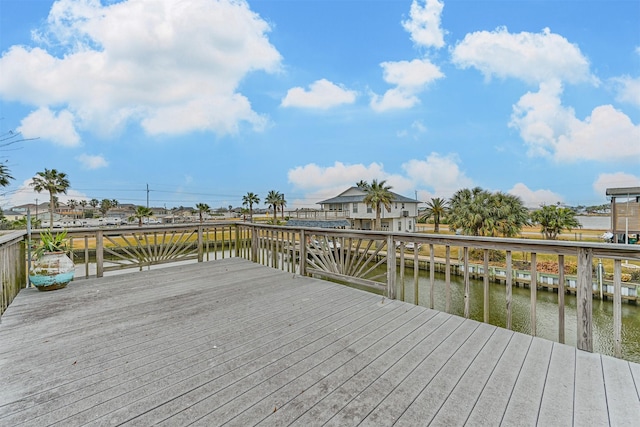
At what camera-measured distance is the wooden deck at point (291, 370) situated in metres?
1.46

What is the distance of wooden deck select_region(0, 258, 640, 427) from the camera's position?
146 centimetres

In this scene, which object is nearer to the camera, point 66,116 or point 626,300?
point 66,116

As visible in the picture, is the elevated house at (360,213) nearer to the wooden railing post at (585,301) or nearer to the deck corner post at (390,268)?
the deck corner post at (390,268)

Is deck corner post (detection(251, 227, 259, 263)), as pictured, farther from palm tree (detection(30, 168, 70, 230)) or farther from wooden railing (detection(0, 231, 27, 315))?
palm tree (detection(30, 168, 70, 230))

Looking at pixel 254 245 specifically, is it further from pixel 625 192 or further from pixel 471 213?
pixel 625 192

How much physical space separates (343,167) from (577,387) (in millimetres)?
32638

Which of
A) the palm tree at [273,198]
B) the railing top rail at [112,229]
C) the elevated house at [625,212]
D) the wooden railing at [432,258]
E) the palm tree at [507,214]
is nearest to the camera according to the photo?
the wooden railing at [432,258]

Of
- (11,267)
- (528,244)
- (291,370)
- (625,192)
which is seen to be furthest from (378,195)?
(291,370)

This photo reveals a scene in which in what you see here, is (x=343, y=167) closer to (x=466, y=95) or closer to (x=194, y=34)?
(x=466, y=95)

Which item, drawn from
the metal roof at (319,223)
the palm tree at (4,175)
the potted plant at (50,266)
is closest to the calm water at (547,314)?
the potted plant at (50,266)

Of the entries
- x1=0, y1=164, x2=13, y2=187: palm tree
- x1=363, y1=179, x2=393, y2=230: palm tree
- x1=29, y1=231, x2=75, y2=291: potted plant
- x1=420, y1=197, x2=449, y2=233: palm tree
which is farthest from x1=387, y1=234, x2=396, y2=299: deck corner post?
x1=420, y1=197, x2=449, y2=233: palm tree

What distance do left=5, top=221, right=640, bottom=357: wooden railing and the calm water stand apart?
5.07 meters

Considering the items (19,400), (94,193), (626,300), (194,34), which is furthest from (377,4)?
(94,193)

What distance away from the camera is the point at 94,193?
2076 inches
